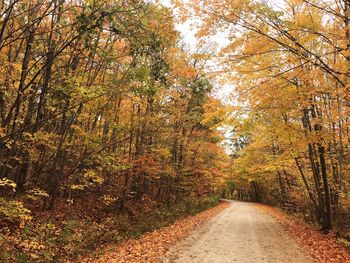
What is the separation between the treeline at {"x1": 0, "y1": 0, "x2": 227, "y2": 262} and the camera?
20.8 ft

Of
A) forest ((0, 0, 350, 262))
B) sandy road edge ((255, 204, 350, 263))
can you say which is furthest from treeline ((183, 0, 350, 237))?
sandy road edge ((255, 204, 350, 263))

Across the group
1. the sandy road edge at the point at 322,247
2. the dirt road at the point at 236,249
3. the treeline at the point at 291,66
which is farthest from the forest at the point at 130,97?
the dirt road at the point at 236,249

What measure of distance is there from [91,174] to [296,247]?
7.83m

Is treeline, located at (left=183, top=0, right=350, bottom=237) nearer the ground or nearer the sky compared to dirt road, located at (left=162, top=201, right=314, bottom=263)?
nearer the sky

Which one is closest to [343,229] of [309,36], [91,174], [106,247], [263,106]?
[263,106]

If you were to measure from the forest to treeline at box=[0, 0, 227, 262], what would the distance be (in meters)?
0.08

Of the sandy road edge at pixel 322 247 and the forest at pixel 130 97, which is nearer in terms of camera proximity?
the forest at pixel 130 97

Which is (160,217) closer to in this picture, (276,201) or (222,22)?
(222,22)

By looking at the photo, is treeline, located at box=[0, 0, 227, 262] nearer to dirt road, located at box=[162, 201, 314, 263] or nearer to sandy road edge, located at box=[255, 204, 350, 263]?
dirt road, located at box=[162, 201, 314, 263]

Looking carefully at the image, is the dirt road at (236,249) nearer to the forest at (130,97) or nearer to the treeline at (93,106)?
the forest at (130,97)

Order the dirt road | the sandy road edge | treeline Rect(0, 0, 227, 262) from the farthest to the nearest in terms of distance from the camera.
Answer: the sandy road edge < the dirt road < treeline Rect(0, 0, 227, 262)

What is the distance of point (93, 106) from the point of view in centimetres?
1075

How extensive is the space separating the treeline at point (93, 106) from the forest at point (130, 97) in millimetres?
79

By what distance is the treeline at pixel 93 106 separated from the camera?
20.8ft
